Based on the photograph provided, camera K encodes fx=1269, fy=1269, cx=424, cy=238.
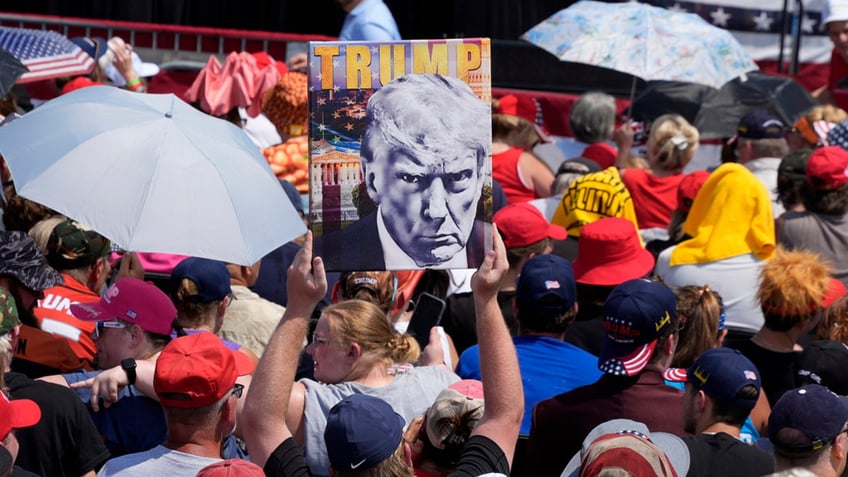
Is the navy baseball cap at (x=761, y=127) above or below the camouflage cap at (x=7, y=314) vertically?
above

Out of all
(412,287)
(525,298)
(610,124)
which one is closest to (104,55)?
(610,124)

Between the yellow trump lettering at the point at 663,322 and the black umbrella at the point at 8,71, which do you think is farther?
the black umbrella at the point at 8,71

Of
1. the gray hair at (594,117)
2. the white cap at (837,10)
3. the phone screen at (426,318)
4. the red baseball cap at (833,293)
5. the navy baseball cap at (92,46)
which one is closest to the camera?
the phone screen at (426,318)

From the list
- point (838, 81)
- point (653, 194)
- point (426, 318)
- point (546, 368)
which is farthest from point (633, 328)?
point (838, 81)

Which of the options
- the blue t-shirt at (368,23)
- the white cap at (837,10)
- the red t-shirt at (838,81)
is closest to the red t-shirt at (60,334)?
the blue t-shirt at (368,23)

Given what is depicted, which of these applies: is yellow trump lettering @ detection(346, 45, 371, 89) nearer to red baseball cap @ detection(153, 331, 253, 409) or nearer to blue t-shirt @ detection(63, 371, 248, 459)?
red baseball cap @ detection(153, 331, 253, 409)

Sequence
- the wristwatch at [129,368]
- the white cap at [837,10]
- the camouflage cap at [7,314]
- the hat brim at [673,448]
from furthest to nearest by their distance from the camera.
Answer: the white cap at [837,10] → the wristwatch at [129,368] → the camouflage cap at [7,314] → the hat brim at [673,448]

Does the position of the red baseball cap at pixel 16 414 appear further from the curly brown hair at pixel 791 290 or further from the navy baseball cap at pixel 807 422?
the curly brown hair at pixel 791 290

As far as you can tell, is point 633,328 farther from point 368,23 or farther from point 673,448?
point 368,23

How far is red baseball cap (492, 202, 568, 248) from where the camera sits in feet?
17.8

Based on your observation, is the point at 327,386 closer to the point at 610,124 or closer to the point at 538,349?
the point at 538,349

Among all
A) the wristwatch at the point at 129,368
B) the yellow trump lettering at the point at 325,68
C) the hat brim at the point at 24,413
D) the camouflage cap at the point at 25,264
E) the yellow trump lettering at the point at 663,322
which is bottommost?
the wristwatch at the point at 129,368

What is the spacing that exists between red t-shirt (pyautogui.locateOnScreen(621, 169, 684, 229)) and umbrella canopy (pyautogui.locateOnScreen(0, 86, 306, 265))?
3.33 m

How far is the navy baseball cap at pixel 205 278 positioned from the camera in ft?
15.0
